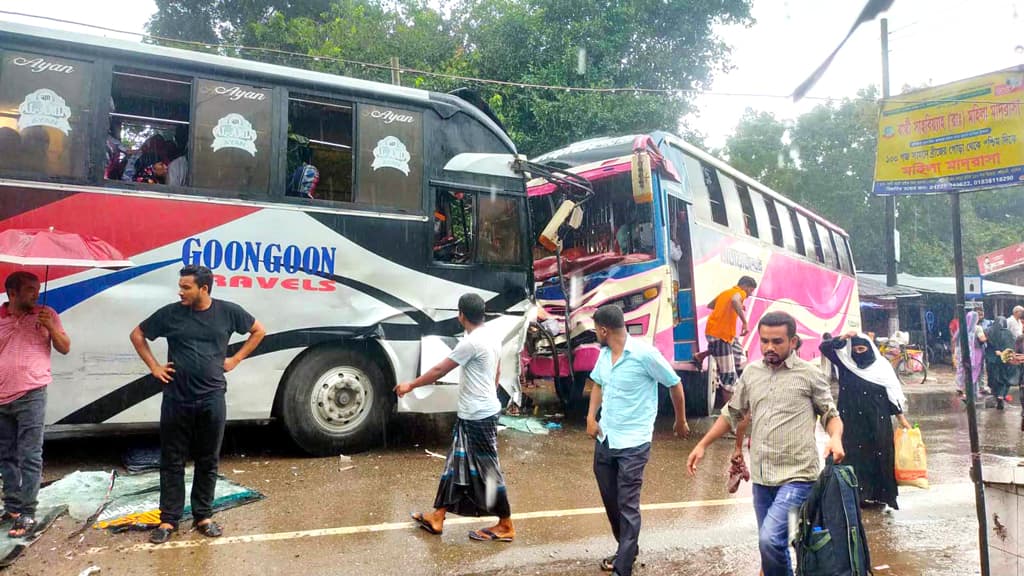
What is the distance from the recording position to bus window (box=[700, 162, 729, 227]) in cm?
1006

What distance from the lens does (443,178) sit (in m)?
6.87

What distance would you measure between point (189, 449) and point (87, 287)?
6.45ft

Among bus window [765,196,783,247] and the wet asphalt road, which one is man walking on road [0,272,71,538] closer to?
the wet asphalt road

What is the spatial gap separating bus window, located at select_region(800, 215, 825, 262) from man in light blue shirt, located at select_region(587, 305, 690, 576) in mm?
11298

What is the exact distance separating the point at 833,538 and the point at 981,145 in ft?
8.11

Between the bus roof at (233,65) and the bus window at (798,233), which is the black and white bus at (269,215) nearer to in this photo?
the bus roof at (233,65)

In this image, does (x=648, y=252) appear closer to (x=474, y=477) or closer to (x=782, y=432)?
(x=474, y=477)

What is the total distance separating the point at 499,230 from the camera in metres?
7.25

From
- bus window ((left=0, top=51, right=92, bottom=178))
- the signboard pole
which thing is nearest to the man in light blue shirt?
the signboard pole

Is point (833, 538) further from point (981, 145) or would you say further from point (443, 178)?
point (443, 178)

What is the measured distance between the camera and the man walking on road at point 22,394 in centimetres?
402

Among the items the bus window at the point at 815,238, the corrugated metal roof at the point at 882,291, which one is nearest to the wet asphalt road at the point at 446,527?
the bus window at the point at 815,238

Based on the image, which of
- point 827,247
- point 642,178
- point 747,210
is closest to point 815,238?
point 827,247

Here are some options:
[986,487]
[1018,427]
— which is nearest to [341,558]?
[986,487]
